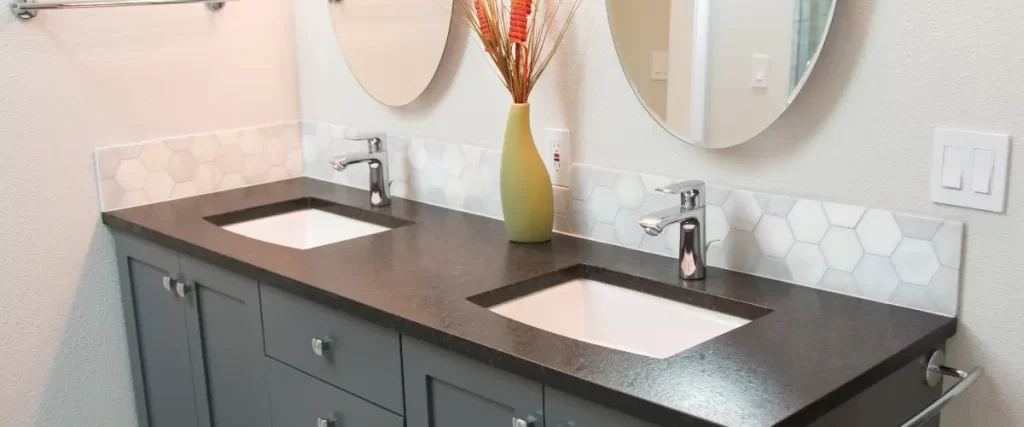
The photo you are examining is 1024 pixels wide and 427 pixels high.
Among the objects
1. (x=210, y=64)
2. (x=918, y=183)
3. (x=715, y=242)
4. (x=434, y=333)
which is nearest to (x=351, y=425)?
(x=434, y=333)

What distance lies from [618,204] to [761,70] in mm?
409

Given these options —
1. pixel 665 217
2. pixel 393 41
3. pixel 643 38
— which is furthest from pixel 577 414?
pixel 393 41

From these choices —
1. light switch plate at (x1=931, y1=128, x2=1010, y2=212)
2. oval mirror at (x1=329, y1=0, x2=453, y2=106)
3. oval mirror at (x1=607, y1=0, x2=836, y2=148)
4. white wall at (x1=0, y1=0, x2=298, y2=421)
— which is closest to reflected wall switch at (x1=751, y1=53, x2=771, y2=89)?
oval mirror at (x1=607, y1=0, x2=836, y2=148)

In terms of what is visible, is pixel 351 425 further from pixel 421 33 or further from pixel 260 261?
pixel 421 33

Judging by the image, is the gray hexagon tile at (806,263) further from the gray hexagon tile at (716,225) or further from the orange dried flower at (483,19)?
the orange dried flower at (483,19)

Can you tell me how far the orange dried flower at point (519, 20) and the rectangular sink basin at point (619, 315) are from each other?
44 centimetres

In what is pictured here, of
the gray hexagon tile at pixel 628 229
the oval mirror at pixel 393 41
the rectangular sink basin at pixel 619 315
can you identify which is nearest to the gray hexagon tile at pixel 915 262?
the rectangular sink basin at pixel 619 315

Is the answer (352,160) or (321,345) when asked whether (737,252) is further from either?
(352,160)

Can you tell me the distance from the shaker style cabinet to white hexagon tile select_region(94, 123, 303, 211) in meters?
0.13

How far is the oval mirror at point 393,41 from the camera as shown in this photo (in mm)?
2146

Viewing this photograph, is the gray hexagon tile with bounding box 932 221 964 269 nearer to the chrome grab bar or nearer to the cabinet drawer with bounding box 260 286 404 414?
the chrome grab bar

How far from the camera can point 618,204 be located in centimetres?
184

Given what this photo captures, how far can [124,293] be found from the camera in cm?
232

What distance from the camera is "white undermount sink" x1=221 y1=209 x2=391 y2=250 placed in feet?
7.44
